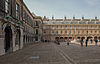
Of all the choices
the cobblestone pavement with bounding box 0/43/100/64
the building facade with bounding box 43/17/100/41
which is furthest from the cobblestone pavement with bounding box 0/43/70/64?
the building facade with bounding box 43/17/100/41

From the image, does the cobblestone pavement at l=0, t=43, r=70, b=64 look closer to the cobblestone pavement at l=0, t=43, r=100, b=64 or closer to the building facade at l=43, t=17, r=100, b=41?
the cobblestone pavement at l=0, t=43, r=100, b=64

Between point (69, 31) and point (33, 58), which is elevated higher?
point (69, 31)

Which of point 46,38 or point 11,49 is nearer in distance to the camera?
point 11,49

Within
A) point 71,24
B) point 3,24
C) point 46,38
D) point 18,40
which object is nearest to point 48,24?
point 46,38

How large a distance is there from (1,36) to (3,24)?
1.49m

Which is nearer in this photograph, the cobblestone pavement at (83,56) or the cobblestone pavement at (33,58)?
the cobblestone pavement at (33,58)

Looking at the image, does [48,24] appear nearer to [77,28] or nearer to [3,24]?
[77,28]

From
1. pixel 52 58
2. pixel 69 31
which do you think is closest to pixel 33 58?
pixel 52 58

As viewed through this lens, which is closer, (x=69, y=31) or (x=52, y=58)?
(x=52, y=58)

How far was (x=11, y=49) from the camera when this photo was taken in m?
16.3

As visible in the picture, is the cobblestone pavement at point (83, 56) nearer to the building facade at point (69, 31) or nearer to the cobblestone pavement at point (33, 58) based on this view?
the cobblestone pavement at point (33, 58)

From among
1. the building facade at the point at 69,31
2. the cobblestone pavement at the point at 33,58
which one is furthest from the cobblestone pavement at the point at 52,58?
the building facade at the point at 69,31

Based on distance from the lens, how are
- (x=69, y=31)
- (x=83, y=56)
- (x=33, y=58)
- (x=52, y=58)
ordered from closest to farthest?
(x=52, y=58)
(x=33, y=58)
(x=83, y=56)
(x=69, y=31)

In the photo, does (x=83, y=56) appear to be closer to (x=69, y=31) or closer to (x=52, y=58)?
(x=52, y=58)
